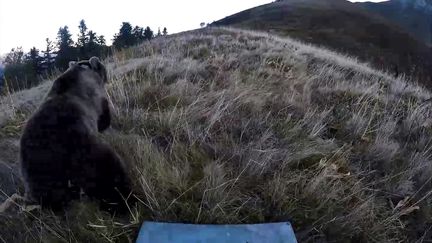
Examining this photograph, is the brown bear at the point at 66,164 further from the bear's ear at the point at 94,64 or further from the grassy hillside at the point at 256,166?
the bear's ear at the point at 94,64

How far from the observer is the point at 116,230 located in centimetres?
272

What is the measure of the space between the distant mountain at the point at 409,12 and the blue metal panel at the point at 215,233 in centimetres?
8443

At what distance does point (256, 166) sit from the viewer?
3.38 m

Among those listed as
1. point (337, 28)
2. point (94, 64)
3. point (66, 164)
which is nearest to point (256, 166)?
point (66, 164)

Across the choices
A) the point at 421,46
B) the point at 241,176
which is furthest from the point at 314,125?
the point at 421,46

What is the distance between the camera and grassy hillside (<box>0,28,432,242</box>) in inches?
113

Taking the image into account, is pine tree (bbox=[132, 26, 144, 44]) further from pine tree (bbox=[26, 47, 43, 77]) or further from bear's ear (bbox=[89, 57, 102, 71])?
bear's ear (bbox=[89, 57, 102, 71])

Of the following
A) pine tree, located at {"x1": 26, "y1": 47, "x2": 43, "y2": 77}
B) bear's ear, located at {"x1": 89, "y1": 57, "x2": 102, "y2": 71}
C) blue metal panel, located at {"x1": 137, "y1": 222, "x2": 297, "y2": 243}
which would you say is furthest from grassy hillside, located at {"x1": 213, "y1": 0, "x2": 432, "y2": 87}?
blue metal panel, located at {"x1": 137, "y1": 222, "x2": 297, "y2": 243}

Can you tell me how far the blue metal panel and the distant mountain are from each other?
277ft

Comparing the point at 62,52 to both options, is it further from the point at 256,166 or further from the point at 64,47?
the point at 256,166

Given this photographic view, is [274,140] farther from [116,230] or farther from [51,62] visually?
[51,62]

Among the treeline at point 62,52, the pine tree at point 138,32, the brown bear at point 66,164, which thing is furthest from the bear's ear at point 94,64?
the pine tree at point 138,32

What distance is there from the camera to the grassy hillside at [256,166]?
2.88m

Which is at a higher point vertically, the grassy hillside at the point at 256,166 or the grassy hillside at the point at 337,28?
the grassy hillside at the point at 256,166
